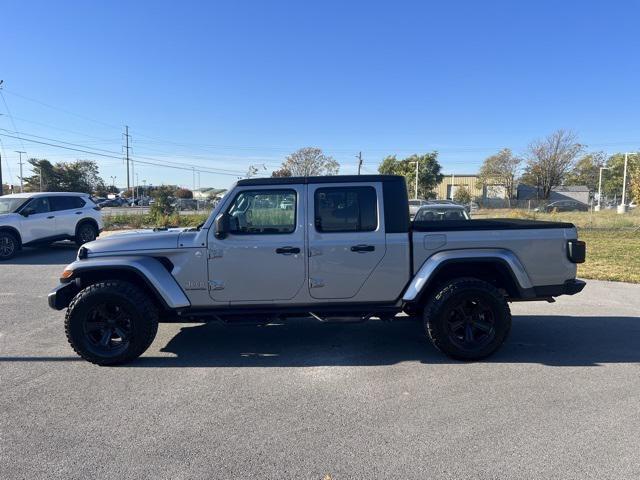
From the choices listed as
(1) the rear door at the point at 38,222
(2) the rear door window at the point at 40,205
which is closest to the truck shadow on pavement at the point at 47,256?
(1) the rear door at the point at 38,222

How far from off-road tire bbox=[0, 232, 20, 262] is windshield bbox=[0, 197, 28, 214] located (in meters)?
0.79

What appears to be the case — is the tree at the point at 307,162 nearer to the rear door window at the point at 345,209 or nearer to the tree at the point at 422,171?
the tree at the point at 422,171

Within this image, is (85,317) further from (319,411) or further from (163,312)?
(319,411)

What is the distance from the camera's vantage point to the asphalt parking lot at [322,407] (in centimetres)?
291

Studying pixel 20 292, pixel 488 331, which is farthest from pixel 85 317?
pixel 20 292

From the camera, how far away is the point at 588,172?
8269 cm

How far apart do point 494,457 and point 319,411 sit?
4.43 feet

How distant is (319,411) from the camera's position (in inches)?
143

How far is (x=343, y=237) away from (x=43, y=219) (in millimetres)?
11826

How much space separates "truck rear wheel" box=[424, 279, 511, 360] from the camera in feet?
15.1

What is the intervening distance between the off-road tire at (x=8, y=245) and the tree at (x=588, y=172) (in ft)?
287

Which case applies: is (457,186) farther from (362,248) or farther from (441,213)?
(362,248)

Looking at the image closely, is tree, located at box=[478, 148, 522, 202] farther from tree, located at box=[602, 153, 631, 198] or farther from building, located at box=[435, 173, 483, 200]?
tree, located at box=[602, 153, 631, 198]

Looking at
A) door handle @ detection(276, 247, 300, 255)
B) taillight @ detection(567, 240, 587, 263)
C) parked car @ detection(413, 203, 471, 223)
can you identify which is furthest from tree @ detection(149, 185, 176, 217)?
taillight @ detection(567, 240, 587, 263)
